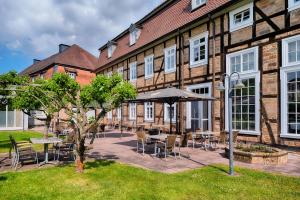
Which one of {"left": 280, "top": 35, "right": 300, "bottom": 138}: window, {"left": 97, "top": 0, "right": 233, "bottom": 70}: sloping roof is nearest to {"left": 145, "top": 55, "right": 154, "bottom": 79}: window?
{"left": 97, "top": 0, "right": 233, "bottom": 70}: sloping roof

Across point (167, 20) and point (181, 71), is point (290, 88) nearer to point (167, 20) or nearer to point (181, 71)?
point (181, 71)

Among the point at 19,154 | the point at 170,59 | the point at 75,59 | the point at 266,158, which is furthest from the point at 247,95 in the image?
the point at 75,59

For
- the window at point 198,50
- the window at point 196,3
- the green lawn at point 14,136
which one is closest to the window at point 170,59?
the window at point 198,50

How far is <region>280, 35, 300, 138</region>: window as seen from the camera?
9031 millimetres

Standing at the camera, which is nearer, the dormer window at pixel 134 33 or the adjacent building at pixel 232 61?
the adjacent building at pixel 232 61

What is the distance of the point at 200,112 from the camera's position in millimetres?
13578

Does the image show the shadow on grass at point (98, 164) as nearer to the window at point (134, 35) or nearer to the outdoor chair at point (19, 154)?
the outdoor chair at point (19, 154)

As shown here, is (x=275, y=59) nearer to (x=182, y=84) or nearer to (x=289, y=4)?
(x=289, y=4)

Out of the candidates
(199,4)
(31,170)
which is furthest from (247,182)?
(199,4)

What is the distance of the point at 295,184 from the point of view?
5.56m

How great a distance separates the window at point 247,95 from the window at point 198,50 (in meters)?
1.84

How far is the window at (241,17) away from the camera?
1070 centimetres

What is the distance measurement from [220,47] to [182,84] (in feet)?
10.6

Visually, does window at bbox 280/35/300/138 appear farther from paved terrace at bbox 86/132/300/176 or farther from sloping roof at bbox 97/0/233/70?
sloping roof at bbox 97/0/233/70
